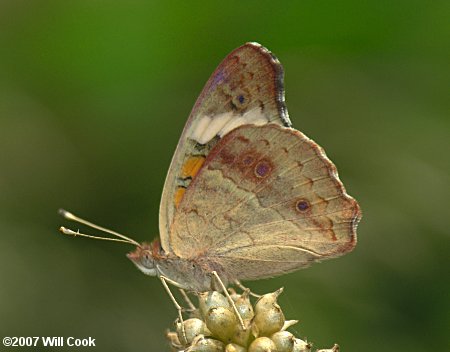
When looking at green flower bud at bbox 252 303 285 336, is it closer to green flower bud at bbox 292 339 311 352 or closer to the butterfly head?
green flower bud at bbox 292 339 311 352

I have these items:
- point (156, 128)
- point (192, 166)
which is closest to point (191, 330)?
point (192, 166)

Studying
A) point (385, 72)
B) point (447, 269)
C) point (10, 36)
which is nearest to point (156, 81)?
point (10, 36)

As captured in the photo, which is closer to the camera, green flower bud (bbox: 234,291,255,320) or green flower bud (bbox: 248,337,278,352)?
green flower bud (bbox: 248,337,278,352)

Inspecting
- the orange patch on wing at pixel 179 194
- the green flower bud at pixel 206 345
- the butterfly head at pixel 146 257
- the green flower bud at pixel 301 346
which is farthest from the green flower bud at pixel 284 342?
the orange patch on wing at pixel 179 194

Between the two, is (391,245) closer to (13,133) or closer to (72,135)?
(72,135)

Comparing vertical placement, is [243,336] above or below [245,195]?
below

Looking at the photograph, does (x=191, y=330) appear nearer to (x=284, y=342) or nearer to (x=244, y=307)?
(x=244, y=307)

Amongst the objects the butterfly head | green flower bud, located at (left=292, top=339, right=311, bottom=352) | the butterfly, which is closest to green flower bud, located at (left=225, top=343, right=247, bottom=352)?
green flower bud, located at (left=292, top=339, right=311, bottom=352)
